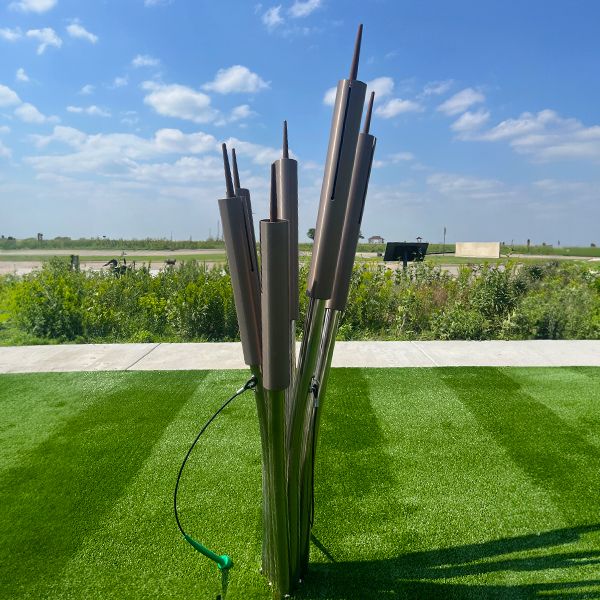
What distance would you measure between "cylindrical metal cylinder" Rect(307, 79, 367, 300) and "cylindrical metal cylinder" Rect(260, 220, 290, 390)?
175 millimetres

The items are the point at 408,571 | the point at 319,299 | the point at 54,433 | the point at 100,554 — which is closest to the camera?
the point at 319,299

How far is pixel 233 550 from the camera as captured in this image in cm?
261

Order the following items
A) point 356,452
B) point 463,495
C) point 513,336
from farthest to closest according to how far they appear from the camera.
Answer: point 513,336 → point 356,452 → point 463,495

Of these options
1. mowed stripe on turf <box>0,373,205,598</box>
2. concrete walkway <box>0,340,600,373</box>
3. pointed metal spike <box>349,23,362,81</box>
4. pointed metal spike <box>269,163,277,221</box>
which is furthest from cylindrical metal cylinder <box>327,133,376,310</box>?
concrete walkway <box>0,340,600,373</box>

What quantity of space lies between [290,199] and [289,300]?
457mm

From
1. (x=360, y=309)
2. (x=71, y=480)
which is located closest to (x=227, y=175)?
(x=71, y=480)

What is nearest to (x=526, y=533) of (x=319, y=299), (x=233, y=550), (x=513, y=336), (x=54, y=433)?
(x=233, y=550)

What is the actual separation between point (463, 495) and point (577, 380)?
2886mm

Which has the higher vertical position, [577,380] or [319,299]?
[319,299]

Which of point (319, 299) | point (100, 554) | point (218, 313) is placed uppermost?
point (319, 299)

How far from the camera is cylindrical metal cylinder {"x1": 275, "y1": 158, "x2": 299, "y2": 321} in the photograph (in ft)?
6.37

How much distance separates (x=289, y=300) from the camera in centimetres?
178

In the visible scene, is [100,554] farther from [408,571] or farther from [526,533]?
[526,533]

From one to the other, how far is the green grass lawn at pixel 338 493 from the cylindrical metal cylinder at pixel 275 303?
1.28 meters
